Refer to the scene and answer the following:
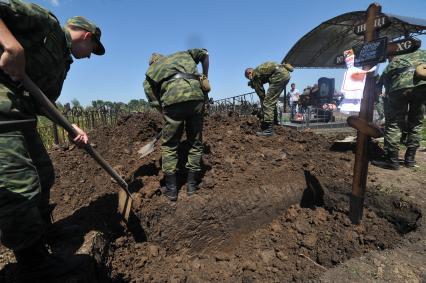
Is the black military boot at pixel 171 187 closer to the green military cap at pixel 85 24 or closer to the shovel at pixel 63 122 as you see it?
the shovel at pixel 63 122

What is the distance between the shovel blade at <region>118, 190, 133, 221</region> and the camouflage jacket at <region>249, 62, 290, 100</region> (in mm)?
3778

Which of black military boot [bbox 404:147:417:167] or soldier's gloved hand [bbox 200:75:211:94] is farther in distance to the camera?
black military boot [bbox 404:147:417:167]

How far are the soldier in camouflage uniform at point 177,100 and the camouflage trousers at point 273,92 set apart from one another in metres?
2.42

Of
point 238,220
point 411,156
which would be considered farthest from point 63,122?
point 411,156

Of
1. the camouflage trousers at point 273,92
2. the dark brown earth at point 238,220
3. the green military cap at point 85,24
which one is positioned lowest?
the dark brown earth at point 238,220

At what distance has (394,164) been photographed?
13.8 feet

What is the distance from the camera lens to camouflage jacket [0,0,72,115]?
1724 millimetres

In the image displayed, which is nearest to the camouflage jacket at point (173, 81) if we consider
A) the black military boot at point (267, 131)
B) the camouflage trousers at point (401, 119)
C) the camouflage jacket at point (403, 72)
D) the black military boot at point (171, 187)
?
the black military boot at point (171, 187)

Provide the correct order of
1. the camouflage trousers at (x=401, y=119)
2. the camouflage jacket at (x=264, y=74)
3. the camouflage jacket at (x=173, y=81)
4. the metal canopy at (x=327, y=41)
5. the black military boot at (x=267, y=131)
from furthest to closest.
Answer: the metal canopy at (x=327, y=41), the camouflage jacket at (x=264, y=74), the black military boot at (x=267, y=131), the camouflage trousers at (x=401, y=119), the camouflage jacket at (x=173, y=81)

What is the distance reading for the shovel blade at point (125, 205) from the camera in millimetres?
2848

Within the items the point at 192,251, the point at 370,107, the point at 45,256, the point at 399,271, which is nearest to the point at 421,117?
the point at 370,107

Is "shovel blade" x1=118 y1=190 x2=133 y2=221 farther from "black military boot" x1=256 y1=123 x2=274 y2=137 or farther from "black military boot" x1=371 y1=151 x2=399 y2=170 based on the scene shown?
"black military boot" x1=371 y1=151 x2=399 y2=170

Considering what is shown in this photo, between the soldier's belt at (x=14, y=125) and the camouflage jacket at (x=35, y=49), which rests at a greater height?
the camouflage jacket at (x=35, y=49)

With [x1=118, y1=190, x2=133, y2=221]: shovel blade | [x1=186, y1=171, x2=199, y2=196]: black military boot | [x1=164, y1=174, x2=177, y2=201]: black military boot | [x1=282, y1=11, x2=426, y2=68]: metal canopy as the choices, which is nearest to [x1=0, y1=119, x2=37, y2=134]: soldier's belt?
[x1=118, y1=190, x2=133, y2=221]: shovel blade
